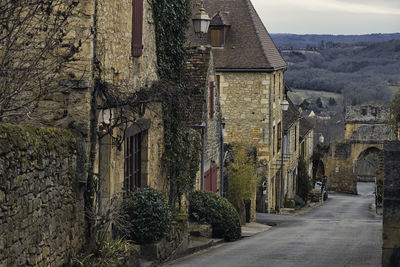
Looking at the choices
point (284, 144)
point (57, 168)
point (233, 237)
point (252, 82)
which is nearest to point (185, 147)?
point (233, 237)

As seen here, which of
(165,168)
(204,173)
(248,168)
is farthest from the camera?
(248,168)

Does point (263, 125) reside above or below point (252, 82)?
below

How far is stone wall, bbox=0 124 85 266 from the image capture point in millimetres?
6598

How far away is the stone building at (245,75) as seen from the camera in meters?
28.6

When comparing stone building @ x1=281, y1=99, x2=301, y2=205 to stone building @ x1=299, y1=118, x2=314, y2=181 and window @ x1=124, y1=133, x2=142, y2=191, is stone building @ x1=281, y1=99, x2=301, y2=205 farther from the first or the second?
A: window @ x1=124, y1=133, x2=142, y2=191

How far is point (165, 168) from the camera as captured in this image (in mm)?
14281

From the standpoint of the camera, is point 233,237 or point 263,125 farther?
point 263,125

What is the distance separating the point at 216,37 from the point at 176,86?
1696 cm

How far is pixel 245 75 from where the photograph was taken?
2872cm

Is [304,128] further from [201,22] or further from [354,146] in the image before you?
[201,22]

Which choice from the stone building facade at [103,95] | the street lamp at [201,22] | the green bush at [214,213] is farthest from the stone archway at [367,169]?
the stone building facade at [103,95]

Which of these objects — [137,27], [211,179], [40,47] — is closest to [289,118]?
[211,179]

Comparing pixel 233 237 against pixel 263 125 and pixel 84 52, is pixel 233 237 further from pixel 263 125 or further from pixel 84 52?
pixel 263 125

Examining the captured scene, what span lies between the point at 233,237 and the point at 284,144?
1894 centimetres
